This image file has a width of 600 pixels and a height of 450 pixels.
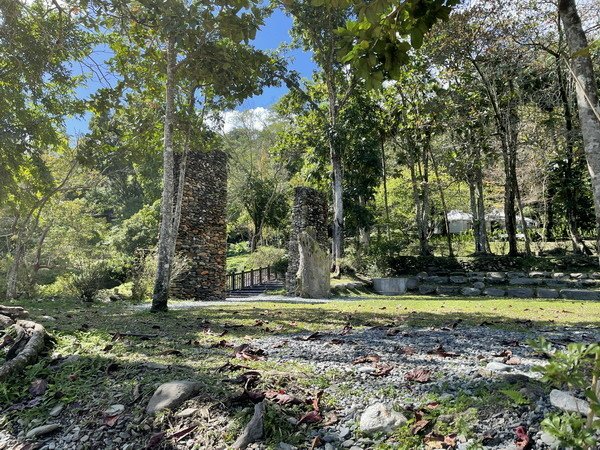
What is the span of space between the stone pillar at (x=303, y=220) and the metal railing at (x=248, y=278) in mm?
4039

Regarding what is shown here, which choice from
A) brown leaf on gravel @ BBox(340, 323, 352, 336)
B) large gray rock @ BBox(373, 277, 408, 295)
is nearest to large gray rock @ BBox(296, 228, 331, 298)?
large gray rock @ BBox(373, 277, 408, 295)

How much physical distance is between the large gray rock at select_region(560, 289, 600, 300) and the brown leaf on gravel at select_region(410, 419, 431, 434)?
1162 centimetres

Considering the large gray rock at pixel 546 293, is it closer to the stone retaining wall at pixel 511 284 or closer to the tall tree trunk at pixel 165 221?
the stone retaining wall at pixel 511 284

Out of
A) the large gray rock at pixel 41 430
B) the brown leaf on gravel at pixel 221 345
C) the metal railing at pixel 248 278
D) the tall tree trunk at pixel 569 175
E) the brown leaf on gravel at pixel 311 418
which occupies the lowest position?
the large gray rock at pixel 41 430

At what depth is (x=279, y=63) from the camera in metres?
15.1

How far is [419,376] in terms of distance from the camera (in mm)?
2695

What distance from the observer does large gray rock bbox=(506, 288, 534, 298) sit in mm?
12721

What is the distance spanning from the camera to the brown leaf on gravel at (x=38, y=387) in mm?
2956

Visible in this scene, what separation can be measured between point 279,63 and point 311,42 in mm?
2102

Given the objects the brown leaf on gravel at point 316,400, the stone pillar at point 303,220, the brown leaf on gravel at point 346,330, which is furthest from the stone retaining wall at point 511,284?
the brown leaf on gravel at point 316,400

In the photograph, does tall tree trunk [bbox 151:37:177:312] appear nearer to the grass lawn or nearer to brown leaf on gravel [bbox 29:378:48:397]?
the grass lawn

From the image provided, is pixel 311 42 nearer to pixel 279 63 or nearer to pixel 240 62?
pixel 279 63

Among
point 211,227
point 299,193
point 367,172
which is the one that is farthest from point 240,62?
point 367,172

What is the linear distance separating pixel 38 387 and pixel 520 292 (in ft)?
42.7
